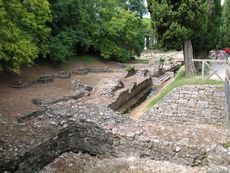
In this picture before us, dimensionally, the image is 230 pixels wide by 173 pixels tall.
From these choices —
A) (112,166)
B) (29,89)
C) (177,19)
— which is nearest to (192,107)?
(177,19)

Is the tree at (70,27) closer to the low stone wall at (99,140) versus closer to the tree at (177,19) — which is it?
the tree at (177,19)

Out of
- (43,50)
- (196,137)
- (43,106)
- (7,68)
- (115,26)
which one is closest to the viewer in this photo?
(196,137)

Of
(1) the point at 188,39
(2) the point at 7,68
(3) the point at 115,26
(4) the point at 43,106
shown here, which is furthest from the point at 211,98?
(3) the point at 115,26

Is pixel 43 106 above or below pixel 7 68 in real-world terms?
below

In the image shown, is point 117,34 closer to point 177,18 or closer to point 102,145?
point 177,18

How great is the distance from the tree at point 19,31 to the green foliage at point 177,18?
292 inches

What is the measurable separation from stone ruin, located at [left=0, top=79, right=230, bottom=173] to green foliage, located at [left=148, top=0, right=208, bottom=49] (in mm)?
7941

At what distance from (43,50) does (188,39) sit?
12.9 meters

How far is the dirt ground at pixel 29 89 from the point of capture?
14676mm

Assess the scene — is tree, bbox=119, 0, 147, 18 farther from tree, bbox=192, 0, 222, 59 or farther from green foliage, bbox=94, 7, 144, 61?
tree, bbox=192, 0, 222, 59

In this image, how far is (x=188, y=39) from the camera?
16.6 meters

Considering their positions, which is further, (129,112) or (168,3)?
(129,112)

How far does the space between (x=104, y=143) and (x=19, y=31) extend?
11.6m

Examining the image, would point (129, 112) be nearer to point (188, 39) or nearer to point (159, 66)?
point (188, 39)
